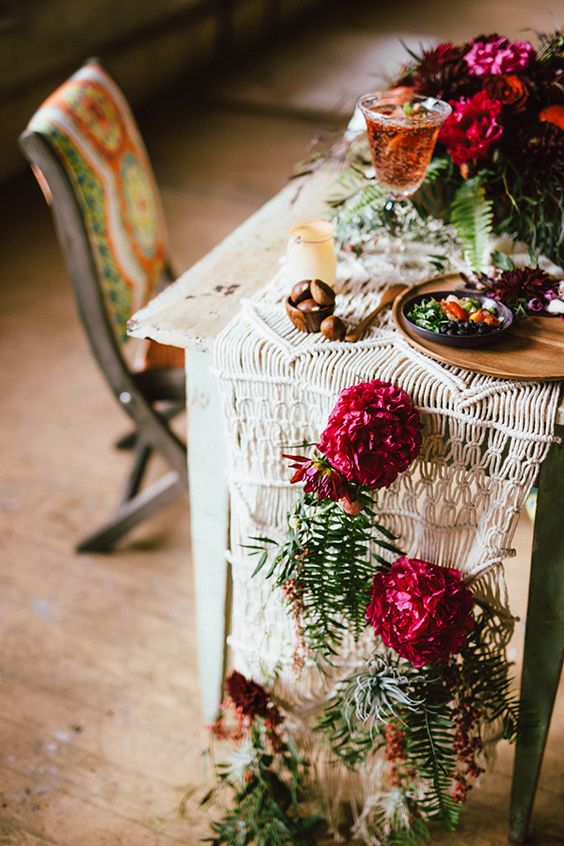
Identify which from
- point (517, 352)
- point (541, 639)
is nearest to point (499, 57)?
point (517, 352)

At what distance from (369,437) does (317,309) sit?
22 cm

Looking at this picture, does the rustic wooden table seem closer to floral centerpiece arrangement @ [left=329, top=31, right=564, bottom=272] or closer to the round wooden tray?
the round wooden tray

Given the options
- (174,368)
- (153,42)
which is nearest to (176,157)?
(153,42)

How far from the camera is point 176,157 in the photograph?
4148 mm

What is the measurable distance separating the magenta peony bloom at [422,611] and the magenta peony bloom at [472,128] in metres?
0.57

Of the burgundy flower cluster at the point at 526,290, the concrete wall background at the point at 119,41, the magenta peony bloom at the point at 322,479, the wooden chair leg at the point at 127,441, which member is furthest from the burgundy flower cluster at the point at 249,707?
the concrete wall background at the point at 119,41

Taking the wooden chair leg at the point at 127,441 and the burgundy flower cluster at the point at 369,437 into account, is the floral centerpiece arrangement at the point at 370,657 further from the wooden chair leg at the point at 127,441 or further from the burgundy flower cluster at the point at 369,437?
the wooden chair leg at the point at 127,441

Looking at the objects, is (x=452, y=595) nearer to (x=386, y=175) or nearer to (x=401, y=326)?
(x=401, y=326)

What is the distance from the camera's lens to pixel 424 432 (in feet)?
3.53

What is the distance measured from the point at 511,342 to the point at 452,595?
330mm

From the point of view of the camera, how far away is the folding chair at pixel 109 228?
1.63 meters

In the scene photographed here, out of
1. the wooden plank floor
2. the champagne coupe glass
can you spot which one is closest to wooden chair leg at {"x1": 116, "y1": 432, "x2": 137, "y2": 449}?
the wooden plank floor

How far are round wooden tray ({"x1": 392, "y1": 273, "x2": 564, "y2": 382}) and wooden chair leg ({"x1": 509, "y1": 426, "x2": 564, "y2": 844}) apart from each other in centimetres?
8

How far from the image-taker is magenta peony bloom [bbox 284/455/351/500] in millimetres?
1044
